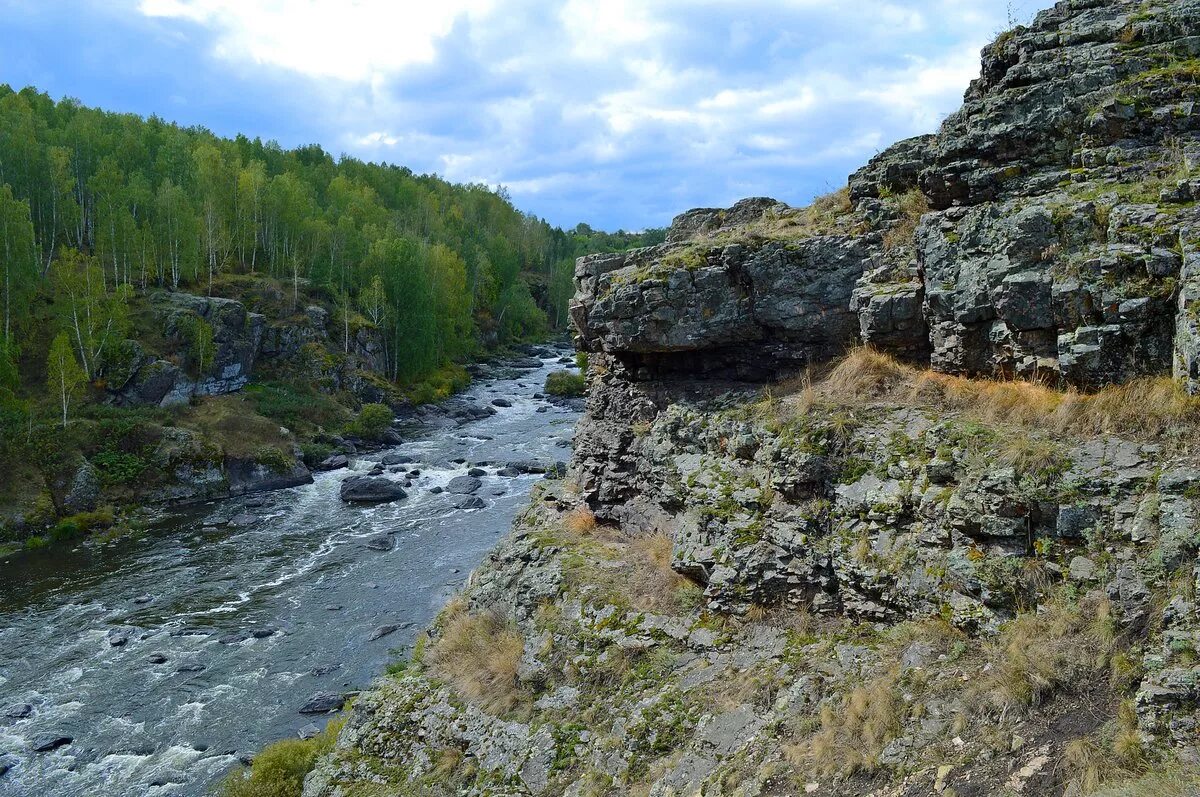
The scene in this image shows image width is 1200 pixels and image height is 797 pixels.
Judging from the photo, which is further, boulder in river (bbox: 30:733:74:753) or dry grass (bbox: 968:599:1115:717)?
boulder in river (bbox: 30:733:74:753)

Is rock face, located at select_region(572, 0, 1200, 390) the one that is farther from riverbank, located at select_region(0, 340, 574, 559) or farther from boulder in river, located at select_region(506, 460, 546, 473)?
riverbank, located at select_region(0, 340, 574, 559)

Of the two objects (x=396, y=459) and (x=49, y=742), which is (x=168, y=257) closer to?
(x=396, y=459)

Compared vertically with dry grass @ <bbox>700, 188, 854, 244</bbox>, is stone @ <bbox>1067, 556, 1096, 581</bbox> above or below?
below

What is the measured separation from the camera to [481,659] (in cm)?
1444

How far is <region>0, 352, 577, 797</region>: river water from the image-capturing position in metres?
20.5

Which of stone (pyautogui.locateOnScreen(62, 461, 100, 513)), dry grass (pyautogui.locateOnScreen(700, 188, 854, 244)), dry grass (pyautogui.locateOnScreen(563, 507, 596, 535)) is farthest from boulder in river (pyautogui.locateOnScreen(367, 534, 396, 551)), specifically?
dry grass (pyautogui.locateOnScreen(700, 188, 854, 244))

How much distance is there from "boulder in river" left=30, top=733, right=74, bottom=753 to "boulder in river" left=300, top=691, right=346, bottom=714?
5989mm

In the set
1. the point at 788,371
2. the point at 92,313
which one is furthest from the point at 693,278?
the point at 92,313

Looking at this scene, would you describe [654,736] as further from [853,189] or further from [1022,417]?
[853,189]

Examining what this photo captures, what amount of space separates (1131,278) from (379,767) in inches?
551

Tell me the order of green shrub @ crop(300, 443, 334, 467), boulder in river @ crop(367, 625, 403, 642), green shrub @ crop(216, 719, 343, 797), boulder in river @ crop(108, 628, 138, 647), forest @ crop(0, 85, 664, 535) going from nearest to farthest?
green shrub @ crop(216, 719, 343, 797) → boulder in river @ crop(108, 628, 138, 647) → boulder in river @ crop(367, 625, 403, 642) → forest @ crop(0, 85, 664, 535) → green shrub @ crop(300, 443, 334, 467)

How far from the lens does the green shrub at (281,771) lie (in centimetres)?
1600

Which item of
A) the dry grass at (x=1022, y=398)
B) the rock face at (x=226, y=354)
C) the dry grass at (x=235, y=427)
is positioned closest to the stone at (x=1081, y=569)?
the dry grass at (x=1022, y=398)

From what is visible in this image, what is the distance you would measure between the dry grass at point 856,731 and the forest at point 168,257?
144 ft
